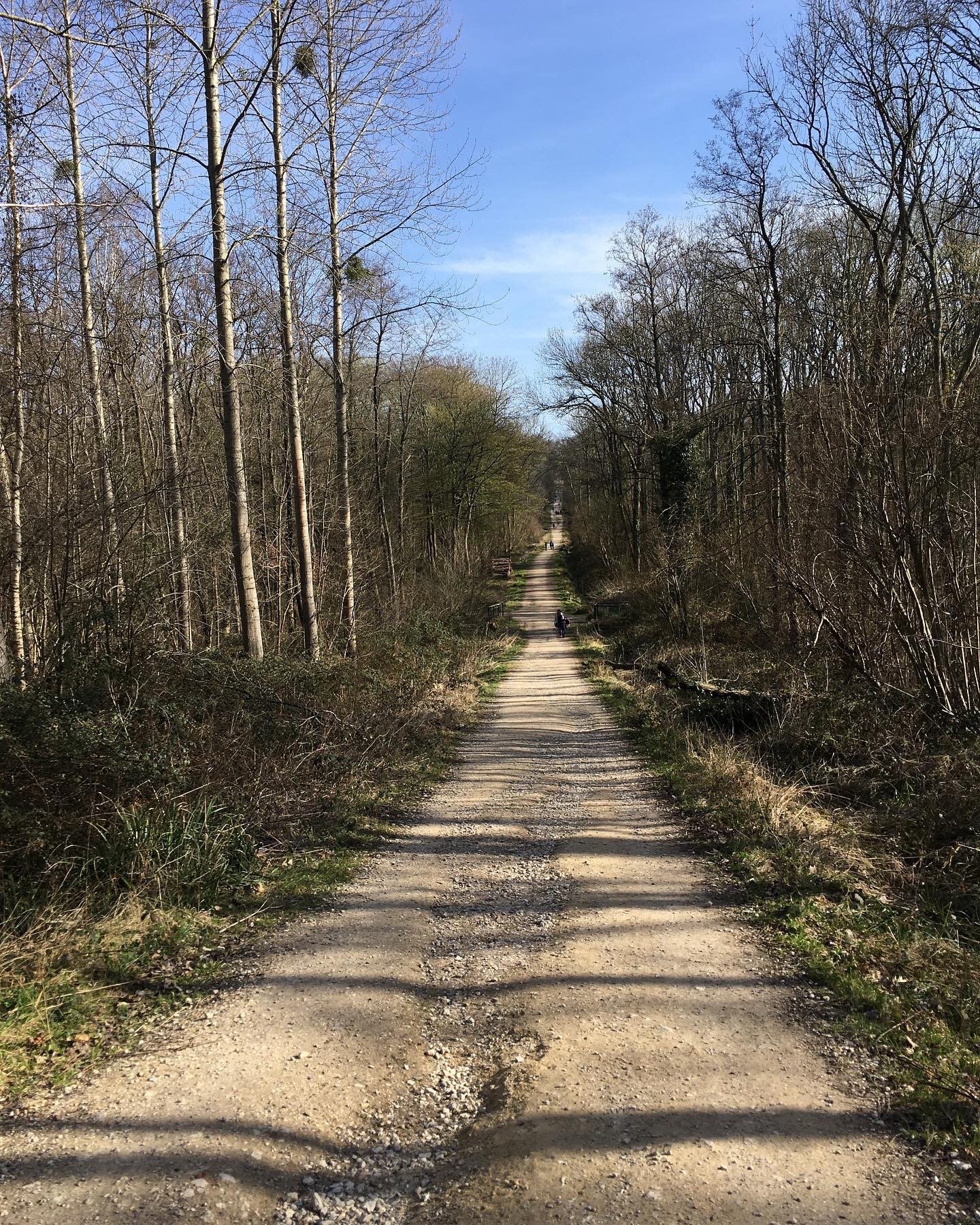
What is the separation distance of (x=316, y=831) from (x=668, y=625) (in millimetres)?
17753

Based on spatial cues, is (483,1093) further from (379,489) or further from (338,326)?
(379,489)

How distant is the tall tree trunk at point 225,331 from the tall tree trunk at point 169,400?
68 centimetres

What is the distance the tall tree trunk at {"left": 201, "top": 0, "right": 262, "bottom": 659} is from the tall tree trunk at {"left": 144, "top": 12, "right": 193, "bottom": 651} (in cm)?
68

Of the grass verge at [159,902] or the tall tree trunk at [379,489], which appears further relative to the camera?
the tall tree trunk at [379,489]

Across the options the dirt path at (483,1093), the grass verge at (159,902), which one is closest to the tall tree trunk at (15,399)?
the grass verge at (159,902)

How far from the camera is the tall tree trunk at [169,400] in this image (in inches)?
404

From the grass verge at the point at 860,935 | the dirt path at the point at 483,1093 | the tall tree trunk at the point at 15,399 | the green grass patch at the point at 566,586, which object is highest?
the tall tree trunk at the point at 15,399

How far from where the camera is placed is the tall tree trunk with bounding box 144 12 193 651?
10266 millimetres

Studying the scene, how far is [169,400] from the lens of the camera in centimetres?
1504

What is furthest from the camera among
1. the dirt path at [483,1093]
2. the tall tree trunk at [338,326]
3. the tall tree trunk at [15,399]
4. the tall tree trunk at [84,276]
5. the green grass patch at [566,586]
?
the green grass patch at [566,586]

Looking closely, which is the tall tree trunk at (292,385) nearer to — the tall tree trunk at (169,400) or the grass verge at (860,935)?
the tall tree trunk at (169,400)

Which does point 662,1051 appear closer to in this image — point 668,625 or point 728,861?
point 728,861

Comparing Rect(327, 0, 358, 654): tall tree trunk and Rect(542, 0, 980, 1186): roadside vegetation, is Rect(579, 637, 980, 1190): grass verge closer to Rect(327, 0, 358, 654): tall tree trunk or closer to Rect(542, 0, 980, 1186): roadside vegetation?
Rect(542, 0, 980, 1186): roadside vegetation

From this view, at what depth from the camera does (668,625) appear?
23406 mm
